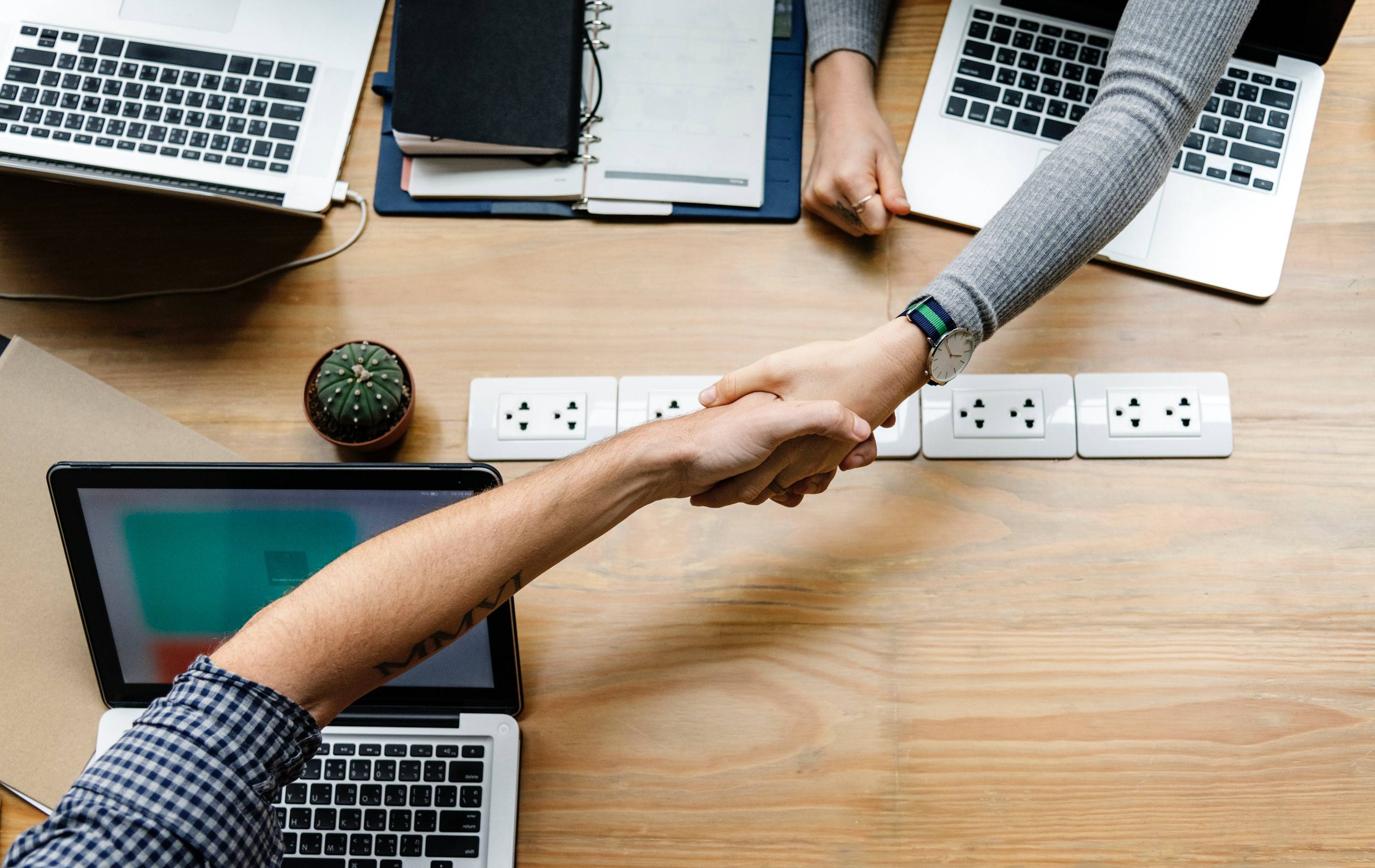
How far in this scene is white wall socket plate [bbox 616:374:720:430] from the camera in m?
0.94

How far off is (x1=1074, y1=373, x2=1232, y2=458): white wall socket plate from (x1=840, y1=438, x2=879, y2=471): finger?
201 millimetres

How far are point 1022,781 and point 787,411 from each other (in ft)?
1.24

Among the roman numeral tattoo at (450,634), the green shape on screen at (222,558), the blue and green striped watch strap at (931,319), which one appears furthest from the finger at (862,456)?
the green shape on screen at (222,558)

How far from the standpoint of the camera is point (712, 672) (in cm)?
88

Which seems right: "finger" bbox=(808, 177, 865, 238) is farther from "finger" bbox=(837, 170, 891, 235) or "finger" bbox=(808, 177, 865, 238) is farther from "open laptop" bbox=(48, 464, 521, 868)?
"open laptop" bbox=(48, 464, 521, 868)

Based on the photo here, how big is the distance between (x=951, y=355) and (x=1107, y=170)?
0.67 feet

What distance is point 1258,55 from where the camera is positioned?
0.96 meters

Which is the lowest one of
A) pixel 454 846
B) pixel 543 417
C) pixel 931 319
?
pixel 454 846

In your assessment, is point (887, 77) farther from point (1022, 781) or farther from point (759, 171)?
point (1022, 781)

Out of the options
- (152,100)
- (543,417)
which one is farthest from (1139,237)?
(152,100)

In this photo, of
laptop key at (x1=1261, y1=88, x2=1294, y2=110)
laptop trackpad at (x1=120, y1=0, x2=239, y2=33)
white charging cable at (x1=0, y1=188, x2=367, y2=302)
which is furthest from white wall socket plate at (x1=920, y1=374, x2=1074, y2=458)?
laptop trackpad at (x1=120, y1=0, x2=239, y2=33)

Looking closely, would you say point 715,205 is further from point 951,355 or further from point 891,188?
point 951,355

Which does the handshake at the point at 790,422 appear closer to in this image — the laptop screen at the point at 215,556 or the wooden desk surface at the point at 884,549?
the wooden desk surface at the point at 884,549

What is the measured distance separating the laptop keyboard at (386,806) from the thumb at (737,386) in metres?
0.37
